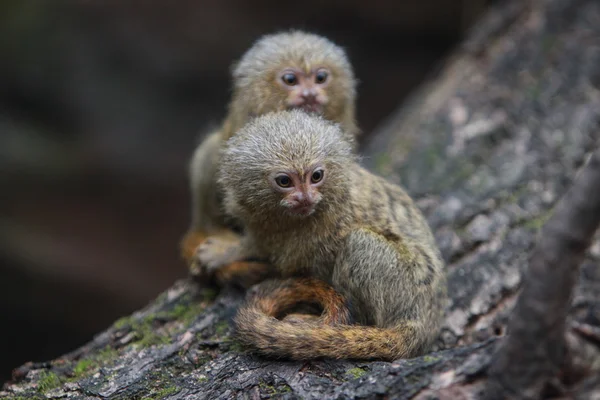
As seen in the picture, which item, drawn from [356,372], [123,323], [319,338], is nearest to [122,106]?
[123,323]

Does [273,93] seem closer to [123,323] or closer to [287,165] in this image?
[287,165]

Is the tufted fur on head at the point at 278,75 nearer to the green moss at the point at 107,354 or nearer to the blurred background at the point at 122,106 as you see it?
the green moss at the point at 107,354

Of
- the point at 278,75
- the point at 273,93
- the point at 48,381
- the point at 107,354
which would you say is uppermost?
the point at 278,75

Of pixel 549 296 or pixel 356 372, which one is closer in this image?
pixel 549 296

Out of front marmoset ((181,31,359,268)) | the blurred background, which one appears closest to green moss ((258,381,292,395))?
front marmoset ((181,31,359,268))

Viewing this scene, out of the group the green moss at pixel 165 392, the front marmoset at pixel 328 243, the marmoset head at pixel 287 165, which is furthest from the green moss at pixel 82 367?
the marmoset head at pixel 287 165

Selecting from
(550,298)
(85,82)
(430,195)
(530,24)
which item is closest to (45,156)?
(85,82)
